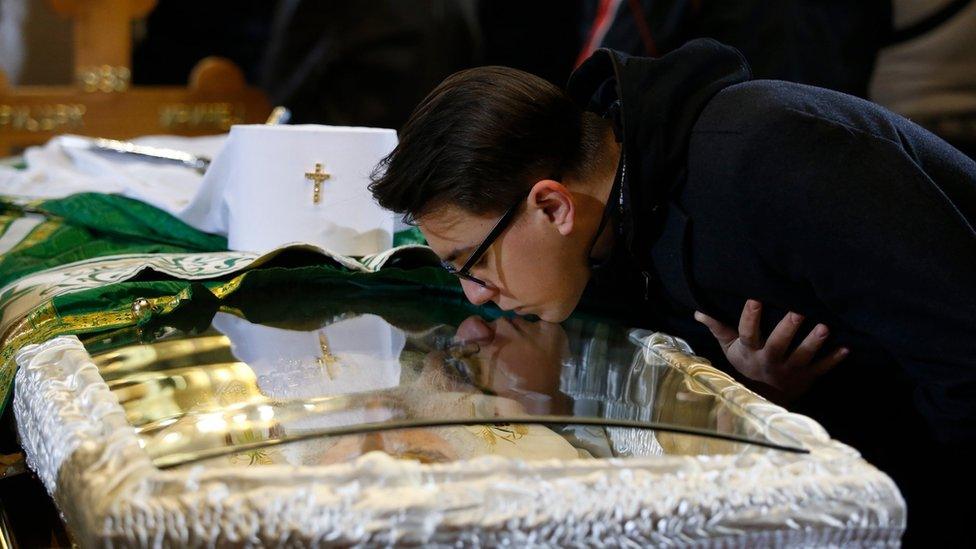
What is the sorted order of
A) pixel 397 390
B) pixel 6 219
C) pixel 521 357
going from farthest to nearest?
1. pixel 6 219
2. pixel 521 357
3. pixel 397 390

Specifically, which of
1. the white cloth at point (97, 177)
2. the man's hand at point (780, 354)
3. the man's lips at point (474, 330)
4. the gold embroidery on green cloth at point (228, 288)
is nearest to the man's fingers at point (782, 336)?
the man's hand at point (780, 354)

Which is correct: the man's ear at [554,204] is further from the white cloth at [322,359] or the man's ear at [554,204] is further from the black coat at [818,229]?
the white cloth at [322,359]

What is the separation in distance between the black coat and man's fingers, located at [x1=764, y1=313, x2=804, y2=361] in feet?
0.04

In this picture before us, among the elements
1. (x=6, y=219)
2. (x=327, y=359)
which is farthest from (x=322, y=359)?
(x=6, y=219)

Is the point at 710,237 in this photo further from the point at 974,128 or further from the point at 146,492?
the point at 974,128

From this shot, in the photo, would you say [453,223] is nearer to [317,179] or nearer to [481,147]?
[481,147]

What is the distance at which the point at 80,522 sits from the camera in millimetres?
581

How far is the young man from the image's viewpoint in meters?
0.80

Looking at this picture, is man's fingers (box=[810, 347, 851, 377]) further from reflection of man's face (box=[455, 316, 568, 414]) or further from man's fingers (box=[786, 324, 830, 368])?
reflection of man's face (box=[455, 316, 568, 414])

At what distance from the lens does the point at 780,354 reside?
948mm

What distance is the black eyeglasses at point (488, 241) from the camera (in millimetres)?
955

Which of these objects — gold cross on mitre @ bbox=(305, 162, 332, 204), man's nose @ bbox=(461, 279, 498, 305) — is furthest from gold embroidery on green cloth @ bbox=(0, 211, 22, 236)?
man's nose @ bbox=(461, 279, 498, 305)

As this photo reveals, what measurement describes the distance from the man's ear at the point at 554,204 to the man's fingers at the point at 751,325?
0.17m

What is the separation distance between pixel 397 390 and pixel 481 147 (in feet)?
0.94
